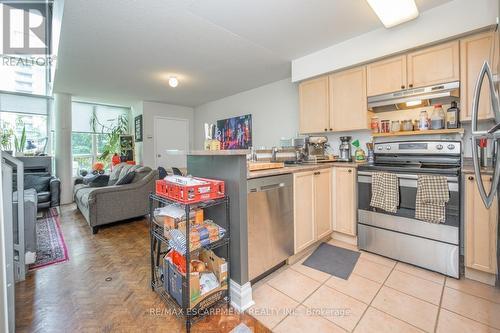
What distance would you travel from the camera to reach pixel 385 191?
2219mm

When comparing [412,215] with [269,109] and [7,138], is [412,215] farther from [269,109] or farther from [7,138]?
[7,138]

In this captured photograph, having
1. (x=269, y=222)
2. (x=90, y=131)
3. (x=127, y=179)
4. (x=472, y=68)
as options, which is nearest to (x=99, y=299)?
(x=269, y=222)

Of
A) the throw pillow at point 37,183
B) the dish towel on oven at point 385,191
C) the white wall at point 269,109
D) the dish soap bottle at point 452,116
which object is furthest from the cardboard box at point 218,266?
the throw pillow at point 37,183

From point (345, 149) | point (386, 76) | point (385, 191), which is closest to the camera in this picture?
point (385, 191)

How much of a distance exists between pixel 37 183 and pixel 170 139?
2.76m

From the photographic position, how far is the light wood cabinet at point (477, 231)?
1.78 m

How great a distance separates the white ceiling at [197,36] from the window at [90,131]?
71.0 inches

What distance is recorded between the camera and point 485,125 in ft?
7.31

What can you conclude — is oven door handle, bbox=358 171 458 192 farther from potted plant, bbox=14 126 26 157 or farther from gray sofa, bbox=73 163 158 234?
potted plant, bbox=14 126 26 157

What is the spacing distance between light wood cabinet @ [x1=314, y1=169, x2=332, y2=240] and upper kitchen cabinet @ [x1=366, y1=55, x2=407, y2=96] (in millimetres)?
1073

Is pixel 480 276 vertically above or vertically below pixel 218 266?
below

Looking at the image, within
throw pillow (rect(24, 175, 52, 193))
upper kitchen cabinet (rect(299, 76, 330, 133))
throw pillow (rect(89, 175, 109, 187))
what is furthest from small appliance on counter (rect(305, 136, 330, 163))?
throw pillow (rect(24, 175, 52, 193))

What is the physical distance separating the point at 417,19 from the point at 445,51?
0.42m

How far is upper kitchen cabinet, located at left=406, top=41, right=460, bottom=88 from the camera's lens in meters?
2.11
